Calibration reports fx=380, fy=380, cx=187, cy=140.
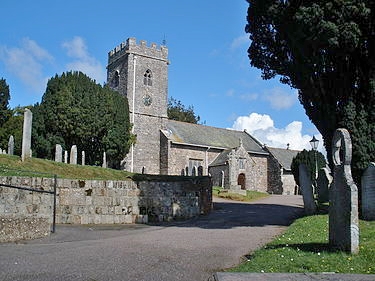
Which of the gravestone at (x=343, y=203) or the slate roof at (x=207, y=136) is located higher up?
the slate roof at (x=207, y=136)

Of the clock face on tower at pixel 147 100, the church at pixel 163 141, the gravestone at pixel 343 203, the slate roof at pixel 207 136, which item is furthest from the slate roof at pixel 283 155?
the gravestone at pixel 343 203

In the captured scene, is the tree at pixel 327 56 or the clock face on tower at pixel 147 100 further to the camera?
the clock face on tower at pixel 147 100

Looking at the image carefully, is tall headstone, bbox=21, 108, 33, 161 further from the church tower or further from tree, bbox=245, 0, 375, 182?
the church tower

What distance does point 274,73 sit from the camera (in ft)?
48.2

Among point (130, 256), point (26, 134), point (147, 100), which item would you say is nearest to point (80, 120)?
point (147, 100)

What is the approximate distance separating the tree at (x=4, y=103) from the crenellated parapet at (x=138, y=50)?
41.5ft

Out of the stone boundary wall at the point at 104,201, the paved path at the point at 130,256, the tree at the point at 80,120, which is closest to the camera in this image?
the paved path at the point at 130,256

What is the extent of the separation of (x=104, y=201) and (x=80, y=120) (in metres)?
17.4

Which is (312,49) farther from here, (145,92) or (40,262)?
(145,92)

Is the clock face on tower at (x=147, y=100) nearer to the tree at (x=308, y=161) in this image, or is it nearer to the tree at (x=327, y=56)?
the tree at (x=308, y=161)

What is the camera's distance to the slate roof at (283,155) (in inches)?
1837

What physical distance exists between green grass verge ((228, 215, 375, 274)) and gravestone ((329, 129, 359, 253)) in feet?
0.77

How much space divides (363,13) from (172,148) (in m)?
30.2

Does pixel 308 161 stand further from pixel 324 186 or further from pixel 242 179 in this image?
pixel 324 186
